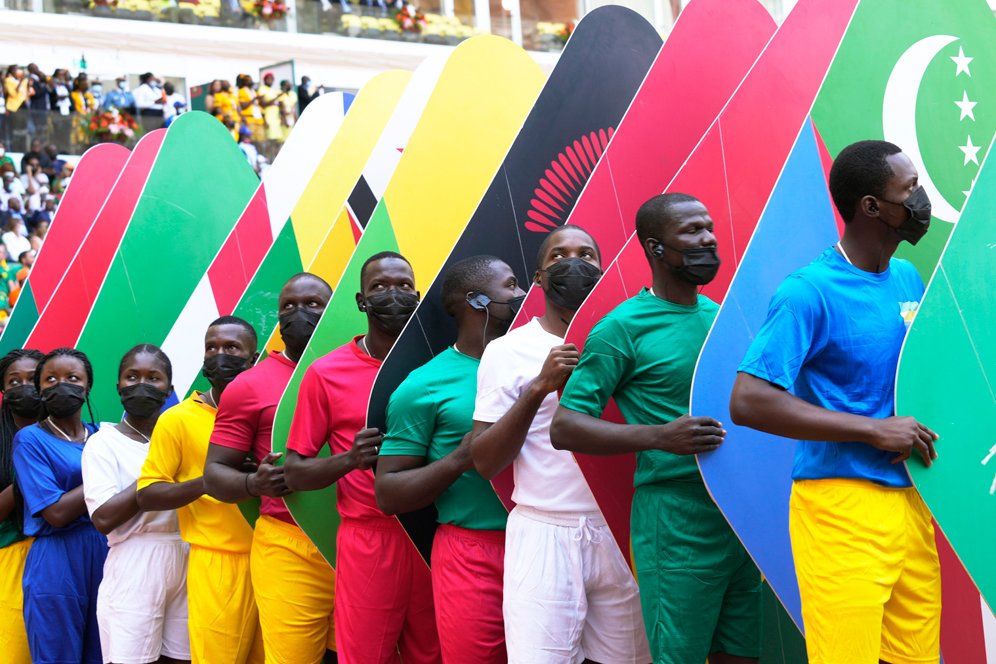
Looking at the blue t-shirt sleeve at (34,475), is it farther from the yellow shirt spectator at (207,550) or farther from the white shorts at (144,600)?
the yellow shirt spectator at (207,550)

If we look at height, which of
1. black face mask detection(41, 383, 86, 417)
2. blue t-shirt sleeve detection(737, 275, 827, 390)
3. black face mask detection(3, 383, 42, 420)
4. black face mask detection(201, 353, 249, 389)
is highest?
blue t-shirt sleeve detection(737, 275, 827, 390)

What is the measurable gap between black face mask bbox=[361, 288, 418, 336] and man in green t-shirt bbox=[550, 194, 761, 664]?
107cm

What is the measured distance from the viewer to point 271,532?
438 cm

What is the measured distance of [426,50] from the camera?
81.8 ft

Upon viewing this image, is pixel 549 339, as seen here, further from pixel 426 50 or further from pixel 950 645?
pixel 426 50

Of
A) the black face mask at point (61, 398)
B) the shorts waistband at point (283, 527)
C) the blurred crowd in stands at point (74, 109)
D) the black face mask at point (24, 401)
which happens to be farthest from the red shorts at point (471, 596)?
the blurred crowd in stands at point (74, 109)

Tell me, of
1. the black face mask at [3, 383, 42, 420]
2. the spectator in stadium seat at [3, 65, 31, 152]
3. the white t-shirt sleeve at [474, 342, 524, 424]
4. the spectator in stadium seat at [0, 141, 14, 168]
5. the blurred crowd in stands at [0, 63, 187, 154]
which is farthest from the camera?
the spectator in stadium seat at [3, 65, 31, 152]

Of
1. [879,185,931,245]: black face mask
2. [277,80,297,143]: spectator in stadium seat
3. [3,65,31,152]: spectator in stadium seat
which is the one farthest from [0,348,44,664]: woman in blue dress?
[277,80,297,143]: spectator in stadium seat

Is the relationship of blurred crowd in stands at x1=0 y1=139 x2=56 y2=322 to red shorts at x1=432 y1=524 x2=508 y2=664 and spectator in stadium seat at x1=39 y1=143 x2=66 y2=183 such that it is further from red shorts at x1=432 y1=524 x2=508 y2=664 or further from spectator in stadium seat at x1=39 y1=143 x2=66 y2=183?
red shorts at x1=432 y1=524 x2=508 y2=664

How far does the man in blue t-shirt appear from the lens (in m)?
2.59

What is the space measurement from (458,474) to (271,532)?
1054 mm

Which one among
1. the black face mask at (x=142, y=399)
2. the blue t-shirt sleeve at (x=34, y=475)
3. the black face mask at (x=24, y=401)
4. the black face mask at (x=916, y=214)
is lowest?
the blue t-shirt sleeve at (x=34, y=475)

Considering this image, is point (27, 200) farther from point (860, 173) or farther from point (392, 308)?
point (860, 173)

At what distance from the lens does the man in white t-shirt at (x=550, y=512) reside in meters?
3.34
